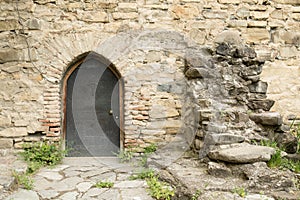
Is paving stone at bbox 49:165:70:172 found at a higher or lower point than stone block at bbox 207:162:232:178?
lower

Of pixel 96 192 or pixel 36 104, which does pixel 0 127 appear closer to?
pixel 36 104

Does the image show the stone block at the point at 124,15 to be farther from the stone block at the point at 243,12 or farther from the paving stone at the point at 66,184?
the paving stone at the point at 66,184

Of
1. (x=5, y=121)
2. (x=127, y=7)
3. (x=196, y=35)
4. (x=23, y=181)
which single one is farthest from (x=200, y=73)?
(x=5, y=121)

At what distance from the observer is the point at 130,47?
4.67 metres

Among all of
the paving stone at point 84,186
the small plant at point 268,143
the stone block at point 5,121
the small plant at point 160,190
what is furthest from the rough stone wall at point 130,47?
the small plant at point 160,190

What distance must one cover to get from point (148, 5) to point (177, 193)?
3.01 meters

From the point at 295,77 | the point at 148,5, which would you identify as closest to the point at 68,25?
the point at 148,5

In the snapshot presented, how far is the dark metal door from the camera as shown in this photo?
4766 mm

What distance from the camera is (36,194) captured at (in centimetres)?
312

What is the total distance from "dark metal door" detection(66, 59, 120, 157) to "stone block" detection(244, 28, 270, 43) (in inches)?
91.2

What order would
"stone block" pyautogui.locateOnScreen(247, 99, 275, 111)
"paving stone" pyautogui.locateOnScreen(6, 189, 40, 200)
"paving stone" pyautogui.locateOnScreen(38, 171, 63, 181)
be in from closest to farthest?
"paving stone" pyautogui.locateOnScreen(6, 189, 40, 200), "paving stone" pyautogui.locateOnScreen(38, 171, 63, 181), "stone block" pyautogui.locateOnScreen(247, 99, 275, 111)

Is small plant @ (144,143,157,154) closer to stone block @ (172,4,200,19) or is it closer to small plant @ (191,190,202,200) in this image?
small plant @ (191,190,202,200)

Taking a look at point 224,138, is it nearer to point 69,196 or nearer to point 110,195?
point 110,195

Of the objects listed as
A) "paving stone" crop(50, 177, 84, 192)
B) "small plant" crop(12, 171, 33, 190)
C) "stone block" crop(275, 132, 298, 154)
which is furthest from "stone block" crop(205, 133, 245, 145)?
"small plant" crop(12, 171, 33, 190)
